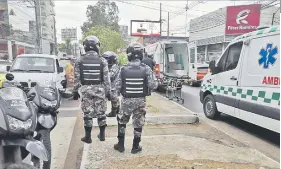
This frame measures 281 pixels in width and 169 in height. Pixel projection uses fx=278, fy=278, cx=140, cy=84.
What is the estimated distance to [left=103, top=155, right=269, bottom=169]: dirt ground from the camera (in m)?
3.58

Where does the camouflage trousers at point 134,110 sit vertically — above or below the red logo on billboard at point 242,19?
below

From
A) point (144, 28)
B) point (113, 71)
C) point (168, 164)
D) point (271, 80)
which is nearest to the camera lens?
point (168, 164)

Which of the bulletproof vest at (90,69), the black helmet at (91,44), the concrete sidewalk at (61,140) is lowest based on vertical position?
the concrete sidewalk at (61,140)

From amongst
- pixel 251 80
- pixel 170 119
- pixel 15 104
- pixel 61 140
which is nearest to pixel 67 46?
pixel 170 119

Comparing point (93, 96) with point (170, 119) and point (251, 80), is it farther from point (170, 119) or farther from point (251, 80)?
point (251, 80)

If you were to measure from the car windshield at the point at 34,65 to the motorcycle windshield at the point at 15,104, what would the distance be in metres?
6.65

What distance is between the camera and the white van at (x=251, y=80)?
15.7 feet

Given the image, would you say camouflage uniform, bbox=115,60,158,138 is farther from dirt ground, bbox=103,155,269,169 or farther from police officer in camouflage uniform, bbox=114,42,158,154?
dirt ground, bbox=103,155,269,169

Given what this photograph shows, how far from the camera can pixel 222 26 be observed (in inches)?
1120

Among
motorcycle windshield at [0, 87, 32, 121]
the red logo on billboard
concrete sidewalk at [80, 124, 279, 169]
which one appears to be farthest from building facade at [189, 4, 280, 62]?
motorcycle windshield at [0, 87, 32, 121]

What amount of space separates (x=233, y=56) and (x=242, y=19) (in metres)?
20.6

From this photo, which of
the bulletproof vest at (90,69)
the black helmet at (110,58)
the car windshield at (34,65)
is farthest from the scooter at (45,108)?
the car windshield at (34,65)

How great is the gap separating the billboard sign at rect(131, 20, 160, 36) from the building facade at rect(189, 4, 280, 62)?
7393 millimetres

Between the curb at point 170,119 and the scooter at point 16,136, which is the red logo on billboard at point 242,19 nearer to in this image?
the curb at point 170,119
